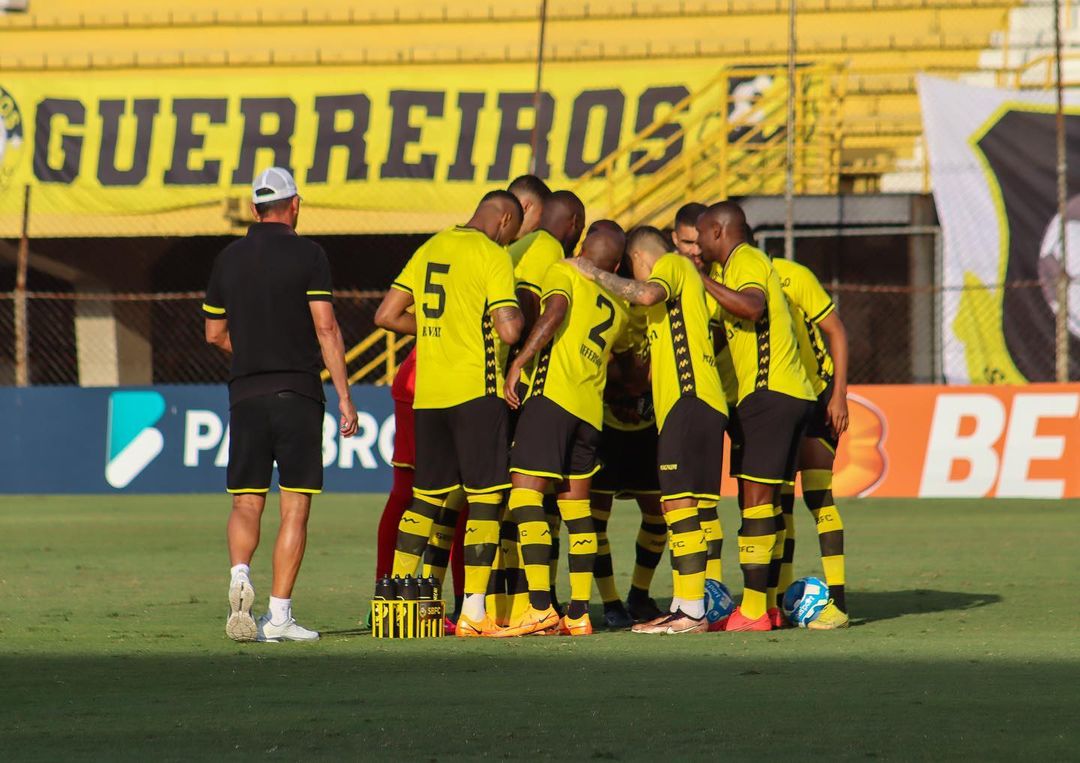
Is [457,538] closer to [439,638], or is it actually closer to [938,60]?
[439,638]

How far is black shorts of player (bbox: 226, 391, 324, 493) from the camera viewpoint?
801 cm

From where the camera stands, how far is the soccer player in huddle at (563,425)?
27.2 ft

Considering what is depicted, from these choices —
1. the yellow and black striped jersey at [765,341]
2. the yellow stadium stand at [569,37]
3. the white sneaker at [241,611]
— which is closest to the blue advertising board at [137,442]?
the yellow stadium stand at [569,37]

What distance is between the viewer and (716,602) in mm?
8797

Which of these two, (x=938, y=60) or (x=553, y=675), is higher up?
(x=938, y=60)

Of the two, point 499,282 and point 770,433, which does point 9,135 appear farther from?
point 770,433

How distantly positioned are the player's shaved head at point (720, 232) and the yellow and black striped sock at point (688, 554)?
127cm

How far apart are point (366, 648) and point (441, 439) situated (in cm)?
110

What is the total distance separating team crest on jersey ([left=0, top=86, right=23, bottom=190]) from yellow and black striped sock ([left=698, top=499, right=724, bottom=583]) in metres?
16.4

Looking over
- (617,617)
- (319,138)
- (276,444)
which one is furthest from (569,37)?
(276,444)

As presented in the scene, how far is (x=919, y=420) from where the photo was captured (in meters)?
18.0

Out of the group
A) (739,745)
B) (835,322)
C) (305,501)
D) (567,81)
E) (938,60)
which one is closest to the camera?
(739,745)

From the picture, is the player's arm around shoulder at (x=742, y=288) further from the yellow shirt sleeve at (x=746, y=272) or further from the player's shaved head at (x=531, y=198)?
the player's shaved head at (x=531, y=198)

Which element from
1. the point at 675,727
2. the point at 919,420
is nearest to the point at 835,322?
the point at 675,727
